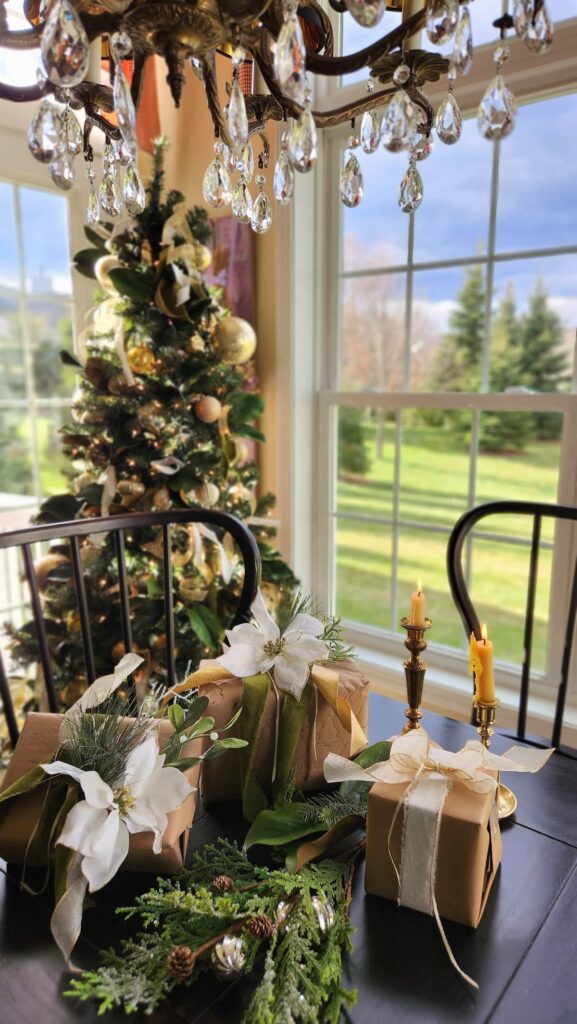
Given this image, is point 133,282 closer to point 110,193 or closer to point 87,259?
point 87,259

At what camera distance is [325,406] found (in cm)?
217

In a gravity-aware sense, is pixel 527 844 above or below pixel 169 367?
below

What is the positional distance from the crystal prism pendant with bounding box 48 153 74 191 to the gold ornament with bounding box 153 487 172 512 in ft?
3.31

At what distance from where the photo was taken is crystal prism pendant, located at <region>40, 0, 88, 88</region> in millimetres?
542

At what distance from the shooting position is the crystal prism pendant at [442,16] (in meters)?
0.60

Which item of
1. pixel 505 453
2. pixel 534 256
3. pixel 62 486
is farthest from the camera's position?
pixel 505 453

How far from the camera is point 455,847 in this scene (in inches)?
25.0

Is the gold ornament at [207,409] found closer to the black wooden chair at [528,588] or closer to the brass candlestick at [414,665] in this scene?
the black wooden chair at [528,588]

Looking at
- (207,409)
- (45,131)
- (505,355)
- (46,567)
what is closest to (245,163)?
(45,131)

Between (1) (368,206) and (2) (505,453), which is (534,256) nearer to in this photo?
(1) (368,206)

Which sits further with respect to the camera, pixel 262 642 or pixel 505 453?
pixel 505 453

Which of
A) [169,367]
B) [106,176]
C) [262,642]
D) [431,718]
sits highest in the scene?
[106,176]

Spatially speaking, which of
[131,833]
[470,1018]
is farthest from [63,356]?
[470,1018]

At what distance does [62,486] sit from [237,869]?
79.9 inches
